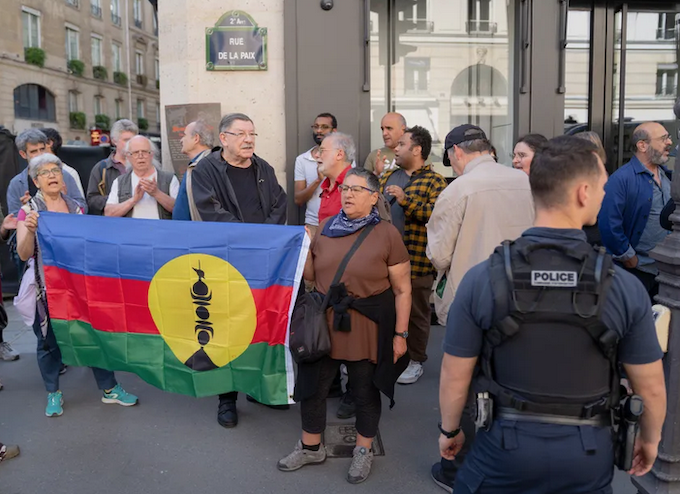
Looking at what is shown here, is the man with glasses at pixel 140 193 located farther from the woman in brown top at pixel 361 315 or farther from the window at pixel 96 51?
the window at pixel 96 51

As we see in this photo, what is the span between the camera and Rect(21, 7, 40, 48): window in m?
41.5

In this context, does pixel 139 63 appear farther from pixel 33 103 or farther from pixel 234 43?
pixel 234 43

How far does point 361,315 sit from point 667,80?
249 inches

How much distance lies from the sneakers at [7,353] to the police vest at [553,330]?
5330 mm

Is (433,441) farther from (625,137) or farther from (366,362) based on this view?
(625,137)

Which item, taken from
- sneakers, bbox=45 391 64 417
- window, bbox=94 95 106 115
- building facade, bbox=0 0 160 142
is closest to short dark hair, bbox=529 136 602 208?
sneakers, bbox=45 391 64 417

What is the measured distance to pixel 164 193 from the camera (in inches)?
207

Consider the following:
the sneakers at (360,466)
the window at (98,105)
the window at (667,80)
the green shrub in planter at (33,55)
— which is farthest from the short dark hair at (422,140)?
the window at (98,105)

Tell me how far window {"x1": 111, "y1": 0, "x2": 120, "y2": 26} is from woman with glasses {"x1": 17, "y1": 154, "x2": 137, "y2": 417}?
2105 inches

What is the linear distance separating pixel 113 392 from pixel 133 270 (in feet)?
3.77

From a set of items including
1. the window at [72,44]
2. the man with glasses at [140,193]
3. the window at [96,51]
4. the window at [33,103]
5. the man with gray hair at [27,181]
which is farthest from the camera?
the window at [96,51]

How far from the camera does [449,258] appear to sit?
3750mm

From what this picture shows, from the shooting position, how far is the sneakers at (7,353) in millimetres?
6043

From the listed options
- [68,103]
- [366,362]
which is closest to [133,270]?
[366,362]
